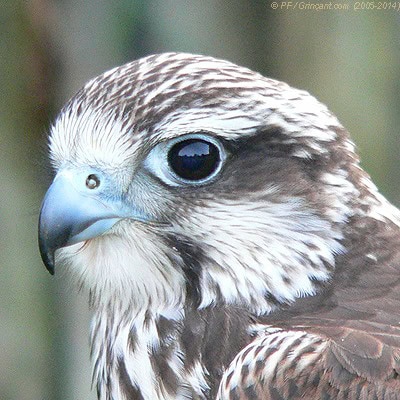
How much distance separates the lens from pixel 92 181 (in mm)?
3561

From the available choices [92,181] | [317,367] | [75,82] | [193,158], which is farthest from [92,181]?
[75,82]

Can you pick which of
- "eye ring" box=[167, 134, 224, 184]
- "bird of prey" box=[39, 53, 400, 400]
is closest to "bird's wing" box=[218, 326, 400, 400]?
"bird of prey" box=[39, 53, 400, 400]

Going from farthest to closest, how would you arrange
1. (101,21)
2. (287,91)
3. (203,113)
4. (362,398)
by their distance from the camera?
1. (101,21)
2. (287,91)
3. (203,113)
4. (362,398)

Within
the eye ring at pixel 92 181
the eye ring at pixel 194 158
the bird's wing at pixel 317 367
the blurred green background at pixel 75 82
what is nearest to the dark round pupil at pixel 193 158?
the eye ring at pixel 194 158

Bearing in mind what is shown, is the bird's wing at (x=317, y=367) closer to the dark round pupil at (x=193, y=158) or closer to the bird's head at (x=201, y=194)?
the bird's head at (x=201, y=194)

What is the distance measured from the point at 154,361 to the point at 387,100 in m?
3.80

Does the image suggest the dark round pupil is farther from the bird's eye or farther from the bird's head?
the bird's eye

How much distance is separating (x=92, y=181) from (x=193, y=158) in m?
0.36

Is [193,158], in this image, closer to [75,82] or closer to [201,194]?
[201,194]

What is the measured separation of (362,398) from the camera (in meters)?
3.07

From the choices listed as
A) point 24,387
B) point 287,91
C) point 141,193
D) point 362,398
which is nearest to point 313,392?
point 362,398

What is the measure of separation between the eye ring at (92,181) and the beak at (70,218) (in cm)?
2

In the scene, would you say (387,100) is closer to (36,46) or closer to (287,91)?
(36,46)

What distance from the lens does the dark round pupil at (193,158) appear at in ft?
11.5
